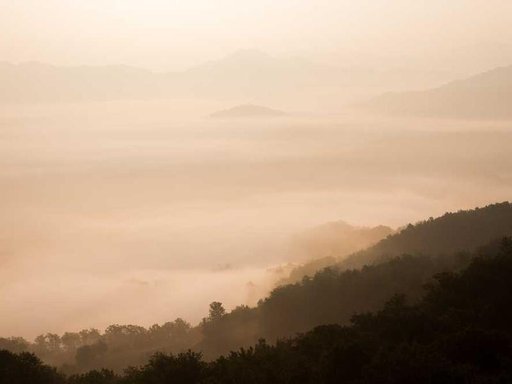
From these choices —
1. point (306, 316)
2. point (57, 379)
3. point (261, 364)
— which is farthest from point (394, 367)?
point (306, 316)

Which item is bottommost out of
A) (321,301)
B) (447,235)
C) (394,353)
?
(394,353)

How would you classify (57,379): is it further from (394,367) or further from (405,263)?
(405,263)

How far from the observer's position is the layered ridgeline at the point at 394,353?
2178 centimetres

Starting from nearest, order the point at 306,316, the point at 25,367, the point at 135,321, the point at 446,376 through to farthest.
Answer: the point at 446,376 < the point at 25,367 < the point at 306,316 < the point at 135,321

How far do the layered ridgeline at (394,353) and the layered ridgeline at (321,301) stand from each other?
17.0m

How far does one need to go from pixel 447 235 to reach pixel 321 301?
89.5ft

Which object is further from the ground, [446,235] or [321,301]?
[446,235]

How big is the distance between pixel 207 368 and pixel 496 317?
43.7 ft

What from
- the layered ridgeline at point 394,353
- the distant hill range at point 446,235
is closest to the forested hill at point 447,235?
the distant hill range at point 446,235

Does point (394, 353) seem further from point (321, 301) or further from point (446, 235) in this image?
point (446, 235)

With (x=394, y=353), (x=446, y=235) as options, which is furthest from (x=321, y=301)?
(x=394, y=353)

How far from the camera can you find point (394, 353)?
2264cm

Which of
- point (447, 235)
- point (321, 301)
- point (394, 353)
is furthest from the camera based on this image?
point (447, 235)

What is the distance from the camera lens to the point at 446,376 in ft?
68.3
